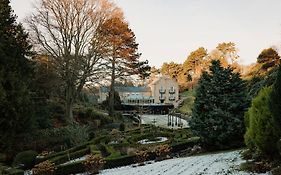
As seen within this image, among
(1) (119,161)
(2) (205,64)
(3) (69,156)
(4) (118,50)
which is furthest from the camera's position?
(2) (205,64)

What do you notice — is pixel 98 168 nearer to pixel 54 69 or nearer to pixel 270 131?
pixel 270 131

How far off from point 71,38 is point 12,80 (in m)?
8.57

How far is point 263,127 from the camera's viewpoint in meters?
10.1

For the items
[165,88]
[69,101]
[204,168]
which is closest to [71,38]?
[69,101]

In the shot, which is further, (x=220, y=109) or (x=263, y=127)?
(x=220, y=109)

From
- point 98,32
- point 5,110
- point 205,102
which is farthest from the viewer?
point 98,32

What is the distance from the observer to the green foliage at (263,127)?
31.9ft

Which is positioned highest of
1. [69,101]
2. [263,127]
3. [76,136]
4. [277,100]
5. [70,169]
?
[69,101]

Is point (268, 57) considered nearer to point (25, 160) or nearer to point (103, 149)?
point (103, 149)

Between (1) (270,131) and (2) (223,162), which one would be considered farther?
(2) (223,162)

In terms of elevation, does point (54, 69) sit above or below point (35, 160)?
above

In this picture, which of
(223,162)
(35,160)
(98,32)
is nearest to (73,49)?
(98,32)

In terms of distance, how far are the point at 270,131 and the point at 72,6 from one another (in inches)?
831

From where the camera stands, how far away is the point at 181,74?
79.7 metres
